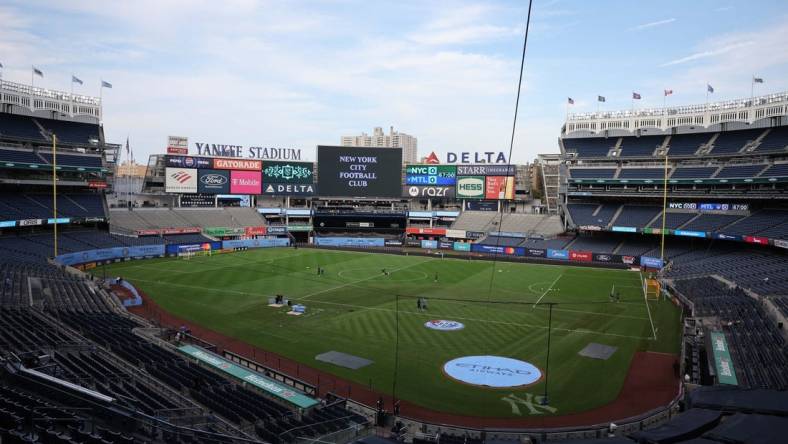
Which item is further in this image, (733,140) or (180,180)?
(180,180)

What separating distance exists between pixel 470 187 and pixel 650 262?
31923mm

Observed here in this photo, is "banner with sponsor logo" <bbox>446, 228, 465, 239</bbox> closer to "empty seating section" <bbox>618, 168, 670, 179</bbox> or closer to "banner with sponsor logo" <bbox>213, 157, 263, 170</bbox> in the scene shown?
"empty seating section" <bbox>618, 168, 670, 179</bbox>

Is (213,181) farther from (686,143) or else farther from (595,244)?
(686,143)

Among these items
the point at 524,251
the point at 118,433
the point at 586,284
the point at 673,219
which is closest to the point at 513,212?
the point at 524,251

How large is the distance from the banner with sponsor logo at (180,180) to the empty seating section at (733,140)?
71527mm

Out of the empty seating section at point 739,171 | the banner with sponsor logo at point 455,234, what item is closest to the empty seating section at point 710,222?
the empty seating section at point 739,171

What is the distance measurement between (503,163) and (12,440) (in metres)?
79.0

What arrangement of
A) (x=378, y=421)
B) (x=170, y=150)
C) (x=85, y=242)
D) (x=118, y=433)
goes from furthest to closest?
(x=170, y=150)
(x=85, y=242)
(x=378, y=421)
(x=118, y=433)

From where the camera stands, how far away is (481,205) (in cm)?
8669

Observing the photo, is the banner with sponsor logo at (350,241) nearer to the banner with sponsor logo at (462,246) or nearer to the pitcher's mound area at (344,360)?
the banner with sponsor logo at (462,246)

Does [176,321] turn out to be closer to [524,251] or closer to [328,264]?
[328,264]

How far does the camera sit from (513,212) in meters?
85.9

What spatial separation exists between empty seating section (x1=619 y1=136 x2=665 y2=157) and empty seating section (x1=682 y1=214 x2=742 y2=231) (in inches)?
484

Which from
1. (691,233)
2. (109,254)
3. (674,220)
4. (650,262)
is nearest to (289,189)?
(109,254)
